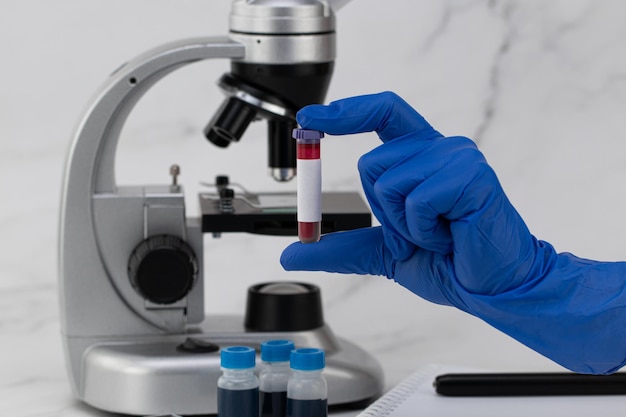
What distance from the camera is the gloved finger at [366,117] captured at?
141 centimetres

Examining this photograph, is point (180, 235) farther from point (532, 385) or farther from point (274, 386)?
point (532, 385)

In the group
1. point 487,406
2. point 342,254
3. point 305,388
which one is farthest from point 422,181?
point 487,406

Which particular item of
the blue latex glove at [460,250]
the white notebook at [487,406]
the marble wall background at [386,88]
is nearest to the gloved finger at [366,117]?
the blue latex glove at [460,250]

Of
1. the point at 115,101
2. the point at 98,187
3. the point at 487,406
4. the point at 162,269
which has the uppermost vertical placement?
the point at 115,101

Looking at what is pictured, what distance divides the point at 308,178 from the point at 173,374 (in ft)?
1.27

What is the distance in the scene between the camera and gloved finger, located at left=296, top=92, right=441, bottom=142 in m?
1.41

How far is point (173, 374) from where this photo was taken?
1709mm

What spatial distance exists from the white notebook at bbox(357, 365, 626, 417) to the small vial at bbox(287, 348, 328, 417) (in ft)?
0.35

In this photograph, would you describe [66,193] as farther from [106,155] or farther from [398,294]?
[398,294]

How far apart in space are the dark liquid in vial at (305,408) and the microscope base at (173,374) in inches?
6.8

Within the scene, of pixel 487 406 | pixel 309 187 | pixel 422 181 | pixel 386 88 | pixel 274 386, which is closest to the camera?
pixel 422 181

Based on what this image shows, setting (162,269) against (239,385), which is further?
(162,269)

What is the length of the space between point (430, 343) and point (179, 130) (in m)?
0.62

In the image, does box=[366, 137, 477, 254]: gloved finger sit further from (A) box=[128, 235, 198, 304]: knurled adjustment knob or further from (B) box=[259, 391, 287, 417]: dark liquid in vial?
(A) box=[128, 235, 198, 304]: knurled adjustment knob
